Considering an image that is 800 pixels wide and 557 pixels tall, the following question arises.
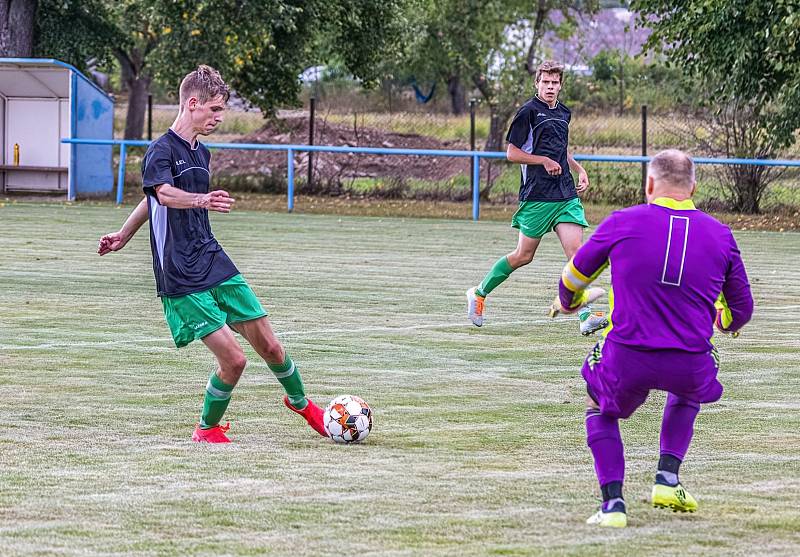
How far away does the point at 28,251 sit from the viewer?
56.5ft

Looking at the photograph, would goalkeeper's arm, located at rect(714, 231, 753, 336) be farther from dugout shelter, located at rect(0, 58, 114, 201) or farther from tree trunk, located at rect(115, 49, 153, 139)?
tree trunk, located at rect(115, 49, 153, 139)

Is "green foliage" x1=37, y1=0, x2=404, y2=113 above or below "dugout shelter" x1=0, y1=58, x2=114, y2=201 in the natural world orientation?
above

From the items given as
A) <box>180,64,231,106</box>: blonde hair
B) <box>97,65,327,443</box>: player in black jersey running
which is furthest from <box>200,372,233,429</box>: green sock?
<box>180,64,231,106</box>: blonde hair

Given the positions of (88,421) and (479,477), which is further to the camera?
(88,421)

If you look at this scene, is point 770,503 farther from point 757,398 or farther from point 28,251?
point 28,251

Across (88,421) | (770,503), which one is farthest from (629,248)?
(88,421)

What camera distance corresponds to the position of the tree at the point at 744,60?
71.5ft

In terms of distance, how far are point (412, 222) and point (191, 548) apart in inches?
752

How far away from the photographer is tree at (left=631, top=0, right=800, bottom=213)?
21.8 meters

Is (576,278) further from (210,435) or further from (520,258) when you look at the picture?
(520,258)

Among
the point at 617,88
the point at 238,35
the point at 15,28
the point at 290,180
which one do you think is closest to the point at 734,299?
the point at 290,180

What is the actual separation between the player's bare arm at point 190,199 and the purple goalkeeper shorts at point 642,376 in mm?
2031

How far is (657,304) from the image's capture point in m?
5.04

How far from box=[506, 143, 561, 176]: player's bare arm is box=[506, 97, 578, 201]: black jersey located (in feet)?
0.26
